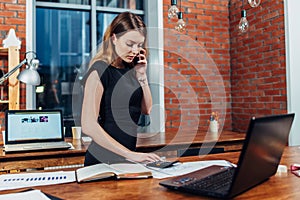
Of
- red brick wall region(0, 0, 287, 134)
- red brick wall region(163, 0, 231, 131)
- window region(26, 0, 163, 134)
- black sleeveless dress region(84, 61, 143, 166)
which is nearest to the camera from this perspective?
black sleeveless dress region(84, 61, 143, 166)

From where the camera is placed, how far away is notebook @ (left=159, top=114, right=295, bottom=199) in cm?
88

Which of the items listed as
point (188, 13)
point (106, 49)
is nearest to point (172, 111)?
point (188, 13)

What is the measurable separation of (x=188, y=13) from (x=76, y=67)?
1507 millimetres

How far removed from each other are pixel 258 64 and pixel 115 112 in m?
2.42

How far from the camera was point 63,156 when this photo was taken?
230cm

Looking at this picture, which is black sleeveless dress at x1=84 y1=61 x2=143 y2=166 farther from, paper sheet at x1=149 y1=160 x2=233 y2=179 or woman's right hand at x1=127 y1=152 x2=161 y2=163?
paper sheet at x1=149 y1=160 x2=233 y2=179

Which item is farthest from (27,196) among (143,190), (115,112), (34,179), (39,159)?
(39,159)

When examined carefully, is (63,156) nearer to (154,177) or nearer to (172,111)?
(154,177)

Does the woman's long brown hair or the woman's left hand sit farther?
the woman's left hand

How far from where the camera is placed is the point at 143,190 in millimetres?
1080

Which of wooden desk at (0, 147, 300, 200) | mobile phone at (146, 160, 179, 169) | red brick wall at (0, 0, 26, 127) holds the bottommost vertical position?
wooden desk at (0, 147, 300, 200)

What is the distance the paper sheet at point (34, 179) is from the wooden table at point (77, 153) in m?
0.91

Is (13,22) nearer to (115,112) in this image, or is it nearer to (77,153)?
(77,153)

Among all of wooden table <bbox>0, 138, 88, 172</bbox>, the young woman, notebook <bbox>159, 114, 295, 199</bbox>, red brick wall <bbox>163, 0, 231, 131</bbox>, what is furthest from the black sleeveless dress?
red brick wall <bbox>163, 0, 231, 131</bbox>
